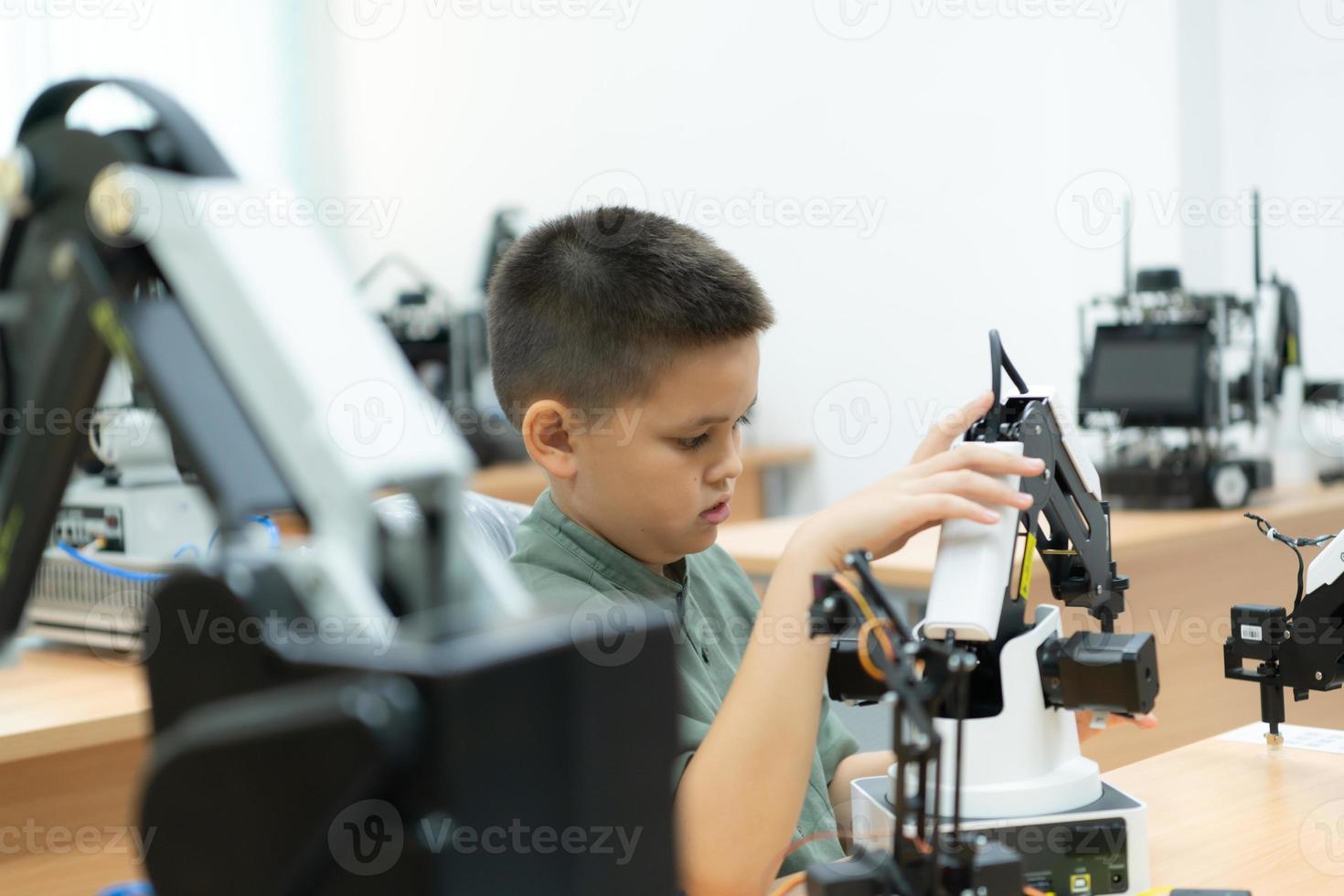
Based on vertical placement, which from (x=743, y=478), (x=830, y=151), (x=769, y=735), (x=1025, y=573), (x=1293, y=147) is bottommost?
(x=743, y=478)

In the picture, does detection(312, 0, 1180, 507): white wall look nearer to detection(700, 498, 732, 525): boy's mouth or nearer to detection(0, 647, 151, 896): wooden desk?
detection(700, 498, 732, 525): boy's mouth

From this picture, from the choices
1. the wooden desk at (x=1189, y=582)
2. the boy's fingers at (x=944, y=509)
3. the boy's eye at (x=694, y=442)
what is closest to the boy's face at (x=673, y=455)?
the boy's eye at (x=694, y=442)

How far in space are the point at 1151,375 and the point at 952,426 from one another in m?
1.83

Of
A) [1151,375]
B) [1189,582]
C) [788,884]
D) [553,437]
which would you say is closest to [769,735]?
[788,884]

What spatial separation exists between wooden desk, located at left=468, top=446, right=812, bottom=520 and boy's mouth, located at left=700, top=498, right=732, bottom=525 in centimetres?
240

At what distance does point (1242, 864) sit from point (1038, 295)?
8.36 feet

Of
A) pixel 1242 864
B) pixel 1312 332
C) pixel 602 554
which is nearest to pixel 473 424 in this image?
pixel 1312 332

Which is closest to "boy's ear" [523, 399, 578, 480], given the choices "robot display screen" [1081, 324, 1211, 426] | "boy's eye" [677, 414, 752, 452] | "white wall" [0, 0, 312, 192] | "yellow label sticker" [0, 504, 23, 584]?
"boy's eye" [677, 414, 752, 452]

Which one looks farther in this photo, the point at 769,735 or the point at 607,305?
the point at 607,305

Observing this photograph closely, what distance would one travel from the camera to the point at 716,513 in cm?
120

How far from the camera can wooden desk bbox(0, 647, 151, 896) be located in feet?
4.71

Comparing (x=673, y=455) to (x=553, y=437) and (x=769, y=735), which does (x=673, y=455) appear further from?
(x=769, y=735)

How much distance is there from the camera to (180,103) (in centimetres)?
52

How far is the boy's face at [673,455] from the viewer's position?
117 cm
